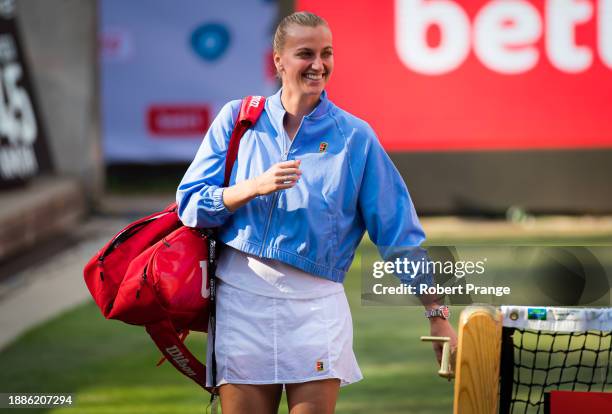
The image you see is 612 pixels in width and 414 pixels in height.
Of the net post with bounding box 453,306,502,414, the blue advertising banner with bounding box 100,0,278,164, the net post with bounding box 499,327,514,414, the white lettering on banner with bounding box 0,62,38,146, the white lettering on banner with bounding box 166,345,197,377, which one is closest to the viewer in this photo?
the net post with bounding box 453,306,502,414

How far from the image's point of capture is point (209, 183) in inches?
154

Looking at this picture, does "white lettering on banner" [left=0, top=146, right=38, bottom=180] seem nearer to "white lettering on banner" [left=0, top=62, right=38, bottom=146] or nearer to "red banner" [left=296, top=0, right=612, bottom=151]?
"white lettering on banner" [left=0, top=62, right=38, bottom=146]

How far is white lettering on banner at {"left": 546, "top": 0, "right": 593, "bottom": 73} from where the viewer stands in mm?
7695

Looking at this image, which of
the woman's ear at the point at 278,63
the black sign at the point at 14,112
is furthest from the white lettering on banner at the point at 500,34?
the black sign at the point at 14,112

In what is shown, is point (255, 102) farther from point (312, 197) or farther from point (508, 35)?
point (508, 35)

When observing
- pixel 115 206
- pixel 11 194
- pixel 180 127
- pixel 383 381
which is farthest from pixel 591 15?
pixel 180 127

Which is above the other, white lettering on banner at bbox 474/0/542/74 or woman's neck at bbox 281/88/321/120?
woman's neck at bbox 281/88/321/120

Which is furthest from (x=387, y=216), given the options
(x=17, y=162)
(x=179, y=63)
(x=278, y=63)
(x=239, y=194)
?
(x=179, y=63)

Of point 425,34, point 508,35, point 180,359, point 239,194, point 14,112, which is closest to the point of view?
point 239,194

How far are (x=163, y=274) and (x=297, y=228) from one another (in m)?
0.48

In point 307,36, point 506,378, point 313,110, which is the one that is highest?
point 307,36

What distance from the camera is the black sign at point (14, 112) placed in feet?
40.7

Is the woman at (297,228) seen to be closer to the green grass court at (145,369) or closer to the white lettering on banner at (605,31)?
the green grass court at (145,369)

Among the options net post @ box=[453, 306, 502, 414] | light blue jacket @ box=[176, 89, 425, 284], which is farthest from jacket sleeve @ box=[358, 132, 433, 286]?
net post @ box=[453, 306, 502, 414]
